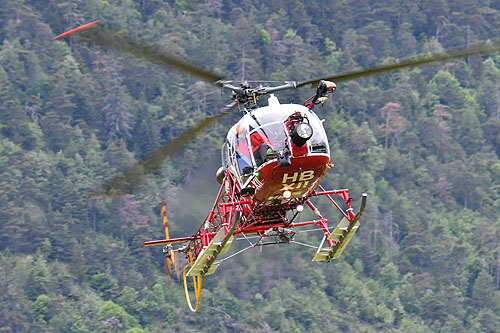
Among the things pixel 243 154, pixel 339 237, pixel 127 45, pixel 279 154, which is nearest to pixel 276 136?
pixel 279 154

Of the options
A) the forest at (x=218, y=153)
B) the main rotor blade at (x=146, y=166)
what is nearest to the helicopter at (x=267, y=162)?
the main rotor blade at (x=146, y=166)

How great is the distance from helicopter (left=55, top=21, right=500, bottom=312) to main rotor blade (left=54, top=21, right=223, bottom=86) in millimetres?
29

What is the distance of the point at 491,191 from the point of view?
376 feet

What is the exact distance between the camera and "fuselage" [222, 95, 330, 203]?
34531mm

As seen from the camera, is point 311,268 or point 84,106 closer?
point 311,268

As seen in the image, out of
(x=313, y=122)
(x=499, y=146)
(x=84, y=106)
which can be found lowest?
(x=499, y=146)

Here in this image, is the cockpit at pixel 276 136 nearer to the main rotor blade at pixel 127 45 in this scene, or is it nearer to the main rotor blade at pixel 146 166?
the main rotor blade at pixel 146 166

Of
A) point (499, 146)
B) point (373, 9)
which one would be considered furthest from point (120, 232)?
point (373, 9)

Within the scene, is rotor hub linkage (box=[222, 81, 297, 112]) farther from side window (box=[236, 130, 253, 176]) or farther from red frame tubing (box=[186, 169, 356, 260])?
red frame tubing (box=[186, 169, 356, 260])

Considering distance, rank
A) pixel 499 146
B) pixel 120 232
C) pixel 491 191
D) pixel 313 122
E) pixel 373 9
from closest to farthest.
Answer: pixel 313 122
pixel 120 232
pixel 491 191
pixel 499 146
pixel 373 9

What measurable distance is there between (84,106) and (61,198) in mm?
14016

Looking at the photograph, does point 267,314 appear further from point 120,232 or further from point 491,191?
point 491,191

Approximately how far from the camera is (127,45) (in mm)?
31703

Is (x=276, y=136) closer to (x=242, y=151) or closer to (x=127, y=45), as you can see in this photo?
(x=242, y=151)
